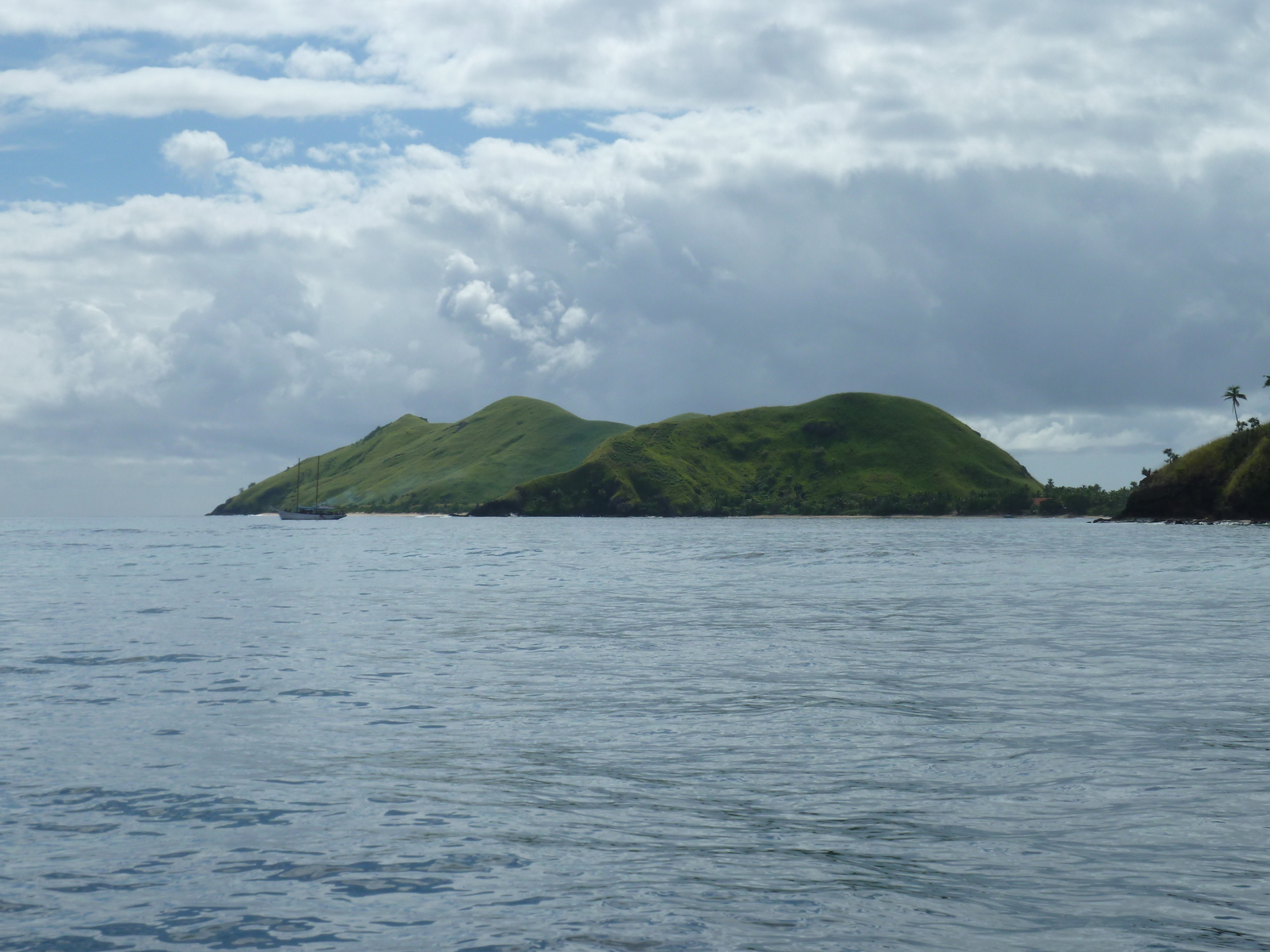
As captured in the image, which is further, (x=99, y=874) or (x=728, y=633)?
(x=728, y=633)

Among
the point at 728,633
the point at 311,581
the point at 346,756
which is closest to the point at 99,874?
the point at 346,756

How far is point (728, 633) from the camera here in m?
39.1

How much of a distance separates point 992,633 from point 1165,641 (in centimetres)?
570

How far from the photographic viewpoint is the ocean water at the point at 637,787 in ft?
35.7

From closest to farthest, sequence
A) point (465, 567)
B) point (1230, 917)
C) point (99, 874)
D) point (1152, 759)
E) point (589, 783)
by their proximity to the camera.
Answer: point (1230, 917), point (99, 874), point (589, 783), point (1152, 759), point (465, 567)

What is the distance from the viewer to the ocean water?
10.9 meters

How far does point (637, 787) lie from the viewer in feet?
52.9

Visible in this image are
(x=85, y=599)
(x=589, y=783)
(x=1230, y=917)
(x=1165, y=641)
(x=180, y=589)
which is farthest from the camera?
(x=180, y=589)

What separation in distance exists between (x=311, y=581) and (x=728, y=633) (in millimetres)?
40405

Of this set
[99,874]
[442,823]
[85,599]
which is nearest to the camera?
[99,874]

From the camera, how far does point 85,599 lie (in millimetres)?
54812

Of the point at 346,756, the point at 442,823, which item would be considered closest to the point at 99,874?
the point at 442,823

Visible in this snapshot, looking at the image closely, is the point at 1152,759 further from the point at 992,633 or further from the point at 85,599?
the point at 85,599

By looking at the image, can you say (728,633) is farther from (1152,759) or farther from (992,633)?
(1152,759)
